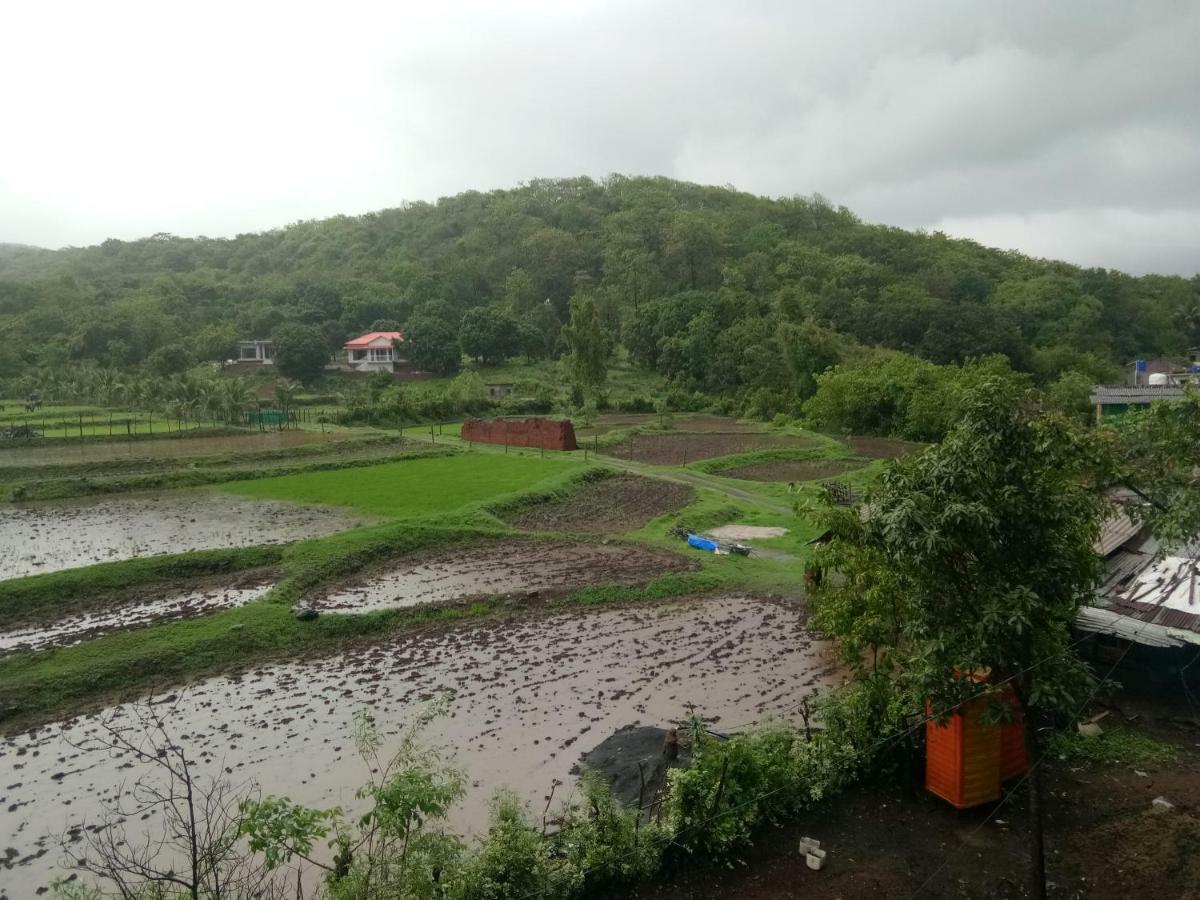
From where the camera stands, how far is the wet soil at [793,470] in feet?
117

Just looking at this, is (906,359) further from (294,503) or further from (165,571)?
(165,571)

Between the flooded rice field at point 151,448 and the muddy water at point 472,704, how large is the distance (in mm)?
27079

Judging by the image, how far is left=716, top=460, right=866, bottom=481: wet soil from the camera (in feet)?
Answer: 117

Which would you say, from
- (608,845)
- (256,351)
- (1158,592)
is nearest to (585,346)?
(256,351)

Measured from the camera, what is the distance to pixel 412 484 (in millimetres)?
33219

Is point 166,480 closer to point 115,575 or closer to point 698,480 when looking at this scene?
point 115,575

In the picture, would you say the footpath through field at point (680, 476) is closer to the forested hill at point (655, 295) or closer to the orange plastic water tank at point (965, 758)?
the orange plastic water tank at point (965, 758)

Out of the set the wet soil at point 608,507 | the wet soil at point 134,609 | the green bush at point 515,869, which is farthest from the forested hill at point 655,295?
the green bush at point 515,869

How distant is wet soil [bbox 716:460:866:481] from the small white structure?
55.3 metres

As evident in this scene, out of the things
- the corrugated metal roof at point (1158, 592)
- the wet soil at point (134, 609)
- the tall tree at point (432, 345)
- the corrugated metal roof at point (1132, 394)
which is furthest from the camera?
the tall tree at point (432, 345)

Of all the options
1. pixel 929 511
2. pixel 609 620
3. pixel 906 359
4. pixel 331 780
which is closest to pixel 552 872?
pixel 331 780

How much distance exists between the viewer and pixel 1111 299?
81.9 m

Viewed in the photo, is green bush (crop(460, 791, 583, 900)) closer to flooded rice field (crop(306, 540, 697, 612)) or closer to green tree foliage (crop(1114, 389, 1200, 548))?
green tree foliage (crop(1114, 389, 1200, 548))

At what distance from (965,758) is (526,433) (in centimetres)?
3666
